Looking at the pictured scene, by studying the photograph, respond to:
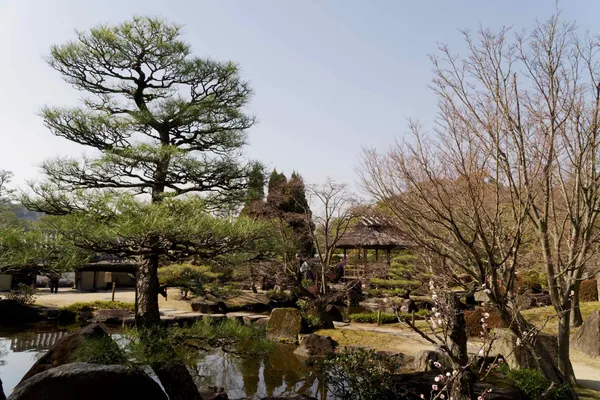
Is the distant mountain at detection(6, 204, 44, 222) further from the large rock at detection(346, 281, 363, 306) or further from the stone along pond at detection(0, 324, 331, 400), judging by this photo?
the large rock at detection(346, 281, 363, 306)

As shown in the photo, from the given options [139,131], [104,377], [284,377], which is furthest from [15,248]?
[284,377]

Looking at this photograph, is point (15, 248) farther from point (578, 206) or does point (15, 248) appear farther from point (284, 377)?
point (578, 206)

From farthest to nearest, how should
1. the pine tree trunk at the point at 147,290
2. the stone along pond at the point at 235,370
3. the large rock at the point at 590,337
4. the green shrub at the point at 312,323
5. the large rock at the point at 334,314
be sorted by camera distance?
the large rock at the point at 334,314 < the green shrub at the point at 312,323 < the large rock at the point at 590,337 < the stone along pond at the point at 235,370 < the pine tree trunk at the point at 147,290

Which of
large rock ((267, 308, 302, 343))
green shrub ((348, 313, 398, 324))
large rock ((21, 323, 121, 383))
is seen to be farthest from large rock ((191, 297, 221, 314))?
large rock ((21, 323, 121, 383))

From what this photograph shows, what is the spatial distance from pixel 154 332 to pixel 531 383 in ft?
16.6

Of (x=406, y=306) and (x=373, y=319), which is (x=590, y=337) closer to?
(x=373, y=319)

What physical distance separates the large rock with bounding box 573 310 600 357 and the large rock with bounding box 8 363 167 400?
9.16 meters

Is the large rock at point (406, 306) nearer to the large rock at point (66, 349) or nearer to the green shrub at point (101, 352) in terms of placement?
the large rock at point (66, 349)

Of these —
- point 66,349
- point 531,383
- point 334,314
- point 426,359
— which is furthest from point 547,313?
point 66,349

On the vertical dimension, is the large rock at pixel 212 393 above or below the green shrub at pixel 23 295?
below

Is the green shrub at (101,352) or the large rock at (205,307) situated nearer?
the green shrub at (101,352)

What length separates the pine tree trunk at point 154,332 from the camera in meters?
5.47

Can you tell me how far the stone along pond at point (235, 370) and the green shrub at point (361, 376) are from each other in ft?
3.50

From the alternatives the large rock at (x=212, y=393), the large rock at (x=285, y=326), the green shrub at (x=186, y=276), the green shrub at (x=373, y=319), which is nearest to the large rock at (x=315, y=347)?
the large rock at (x=285, y=326)
